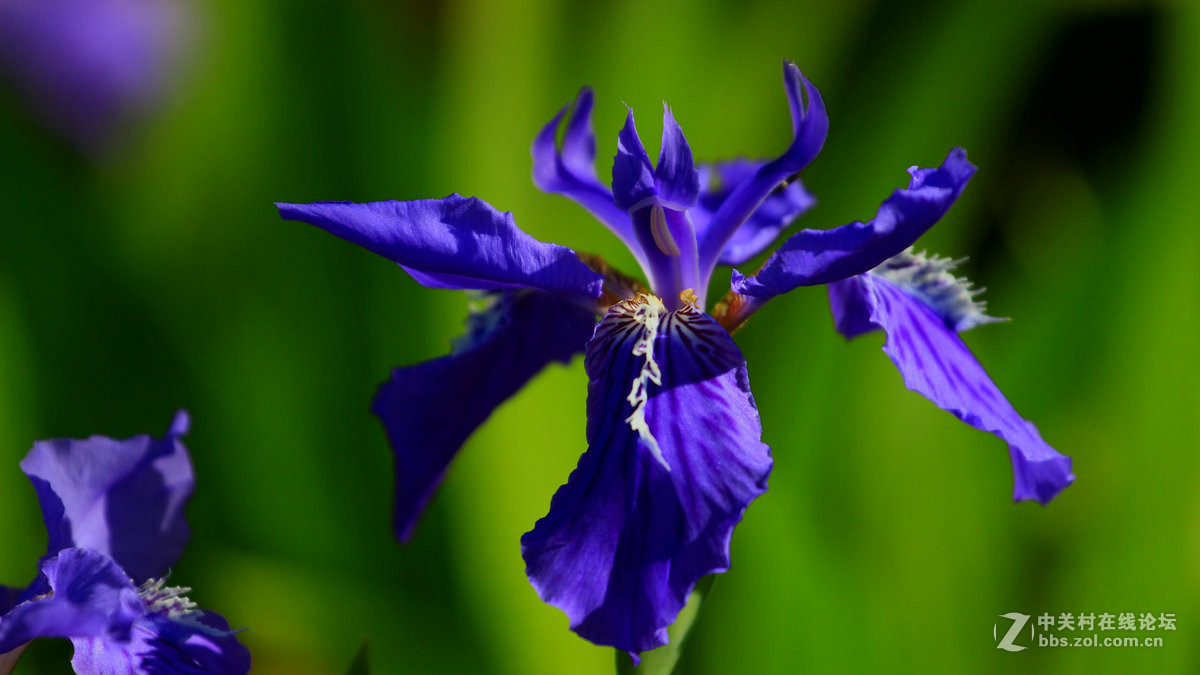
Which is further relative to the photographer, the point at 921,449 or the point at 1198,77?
the point at 1198,77

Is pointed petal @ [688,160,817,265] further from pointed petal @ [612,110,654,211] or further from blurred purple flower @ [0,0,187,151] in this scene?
blurred purple flower @ [0,0,187,151]

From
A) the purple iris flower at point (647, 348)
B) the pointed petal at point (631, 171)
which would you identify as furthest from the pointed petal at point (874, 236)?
the pointed petal at point (631, 171)

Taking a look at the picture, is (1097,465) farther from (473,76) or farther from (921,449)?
(473,76)

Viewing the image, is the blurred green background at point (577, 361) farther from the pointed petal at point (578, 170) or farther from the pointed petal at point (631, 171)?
the pointed petal at point (631, 171)

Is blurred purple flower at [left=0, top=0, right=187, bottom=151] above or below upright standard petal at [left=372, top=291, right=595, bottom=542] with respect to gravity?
above

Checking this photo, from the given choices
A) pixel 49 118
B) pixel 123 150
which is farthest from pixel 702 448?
pixel 49 118

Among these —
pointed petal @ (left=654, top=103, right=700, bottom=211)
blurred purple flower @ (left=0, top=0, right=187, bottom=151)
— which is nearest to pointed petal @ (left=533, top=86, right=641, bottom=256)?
pointed petal @ (left=654, top=103, right=700, bottom=211)

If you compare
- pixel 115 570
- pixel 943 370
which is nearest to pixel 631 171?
pixel 943 370
